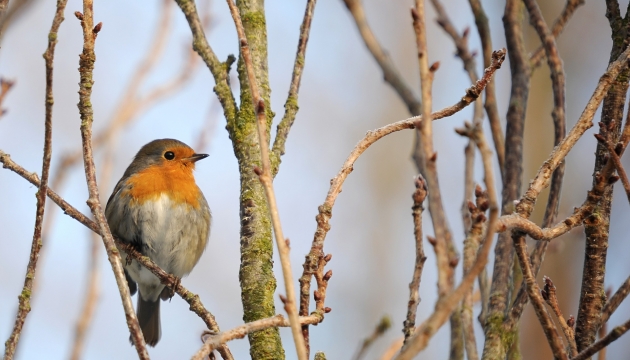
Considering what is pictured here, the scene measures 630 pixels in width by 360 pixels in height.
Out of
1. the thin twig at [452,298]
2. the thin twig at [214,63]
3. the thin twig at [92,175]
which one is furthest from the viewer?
the thin twig at [214,63]

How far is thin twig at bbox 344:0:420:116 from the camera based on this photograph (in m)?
3.78

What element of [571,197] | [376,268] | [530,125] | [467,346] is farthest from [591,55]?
[467,346]

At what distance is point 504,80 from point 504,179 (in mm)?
4919

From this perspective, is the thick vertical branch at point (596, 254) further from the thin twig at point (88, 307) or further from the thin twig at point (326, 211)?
the thin twig at point (88, 307)

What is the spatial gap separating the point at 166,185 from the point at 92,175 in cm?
274

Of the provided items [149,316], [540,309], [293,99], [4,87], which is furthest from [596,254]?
[149,316]

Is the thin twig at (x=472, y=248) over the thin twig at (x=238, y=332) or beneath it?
Answer: over

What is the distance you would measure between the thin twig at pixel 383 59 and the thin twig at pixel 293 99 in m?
0.43

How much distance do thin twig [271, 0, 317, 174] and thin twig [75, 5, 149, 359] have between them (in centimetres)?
87

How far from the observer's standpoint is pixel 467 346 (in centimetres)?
282

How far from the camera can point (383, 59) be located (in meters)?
3.87

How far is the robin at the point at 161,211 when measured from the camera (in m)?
4.85

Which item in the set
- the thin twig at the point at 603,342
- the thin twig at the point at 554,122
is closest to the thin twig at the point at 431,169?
the thin twig at the point at 603,342

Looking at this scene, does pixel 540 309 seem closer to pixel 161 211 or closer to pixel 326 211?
pixel 326 211
